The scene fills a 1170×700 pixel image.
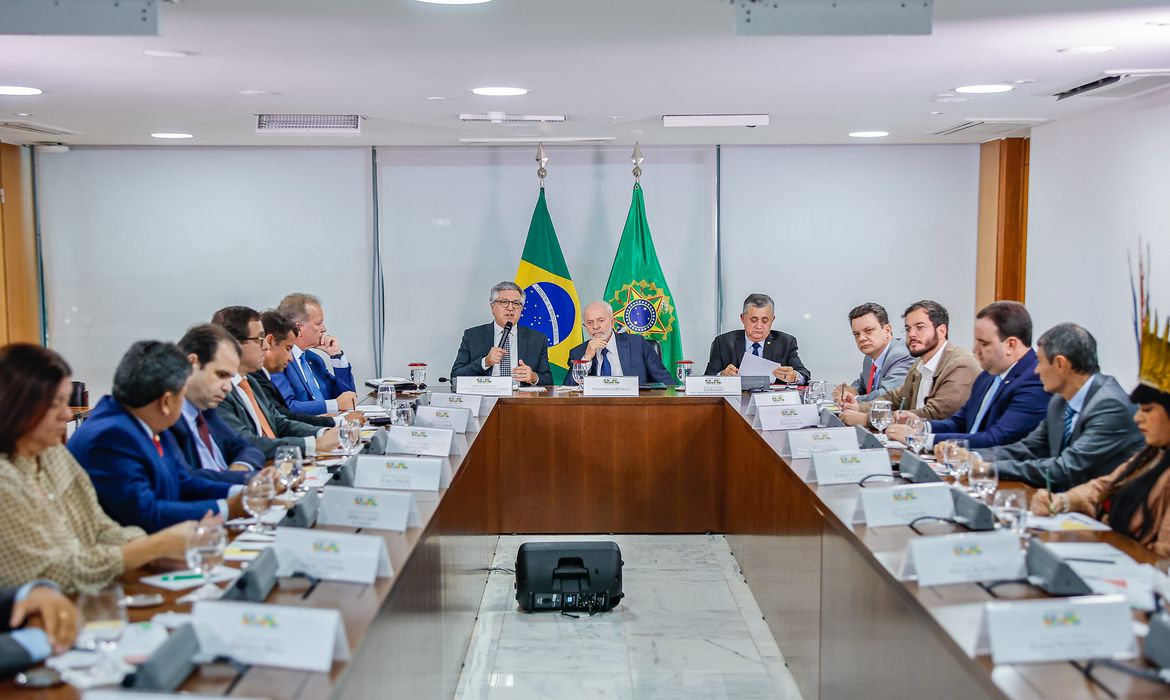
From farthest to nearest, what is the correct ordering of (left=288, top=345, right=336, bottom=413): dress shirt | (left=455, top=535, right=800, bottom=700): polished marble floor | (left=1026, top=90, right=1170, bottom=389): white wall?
(left=288, top=345, right=336, bottom=413): dress shirt, (left=1026, top=90, right=1170, bottom=389): white wall, (left=455, top=535, right=800, bottom=700): polished marble floor

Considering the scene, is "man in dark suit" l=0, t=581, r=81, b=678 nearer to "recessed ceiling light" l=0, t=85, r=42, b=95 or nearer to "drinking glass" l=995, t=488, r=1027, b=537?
"drinking glass" l=995, t=488, r=1027, b=537

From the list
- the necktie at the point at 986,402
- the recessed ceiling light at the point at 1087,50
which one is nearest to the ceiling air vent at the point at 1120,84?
the recessed ceiling light at the point at 1087,50

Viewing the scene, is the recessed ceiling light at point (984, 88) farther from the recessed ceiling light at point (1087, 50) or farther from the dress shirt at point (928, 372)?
the dress shirt at point (928, 372)

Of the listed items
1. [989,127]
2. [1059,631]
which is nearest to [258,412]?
[1059,631]

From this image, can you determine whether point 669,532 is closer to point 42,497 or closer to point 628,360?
point 628,360

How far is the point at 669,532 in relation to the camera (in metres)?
6.06

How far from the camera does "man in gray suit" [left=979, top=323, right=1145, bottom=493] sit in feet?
11.9

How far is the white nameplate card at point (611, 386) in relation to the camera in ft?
19.7

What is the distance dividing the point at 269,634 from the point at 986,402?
3564 millimetres

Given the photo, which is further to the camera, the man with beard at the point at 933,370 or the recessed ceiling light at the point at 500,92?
the recessed ceiling light at the point at 500,92

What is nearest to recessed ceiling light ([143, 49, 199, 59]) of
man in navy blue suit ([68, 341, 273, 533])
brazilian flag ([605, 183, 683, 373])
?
man in navy blue suit ([68, 341, 273, 533])

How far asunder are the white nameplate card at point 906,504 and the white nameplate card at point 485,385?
319 centimetres

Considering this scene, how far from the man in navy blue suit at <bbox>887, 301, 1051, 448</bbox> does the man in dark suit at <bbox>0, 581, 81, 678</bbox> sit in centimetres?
326

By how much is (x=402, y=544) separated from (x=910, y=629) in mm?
1347
